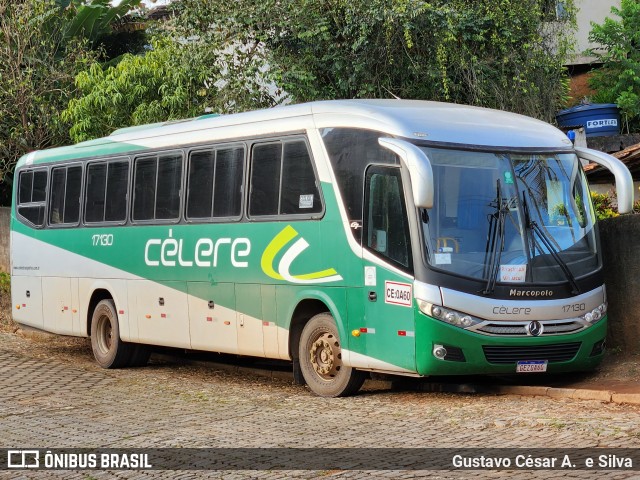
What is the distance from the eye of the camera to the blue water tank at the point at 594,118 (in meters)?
24.4

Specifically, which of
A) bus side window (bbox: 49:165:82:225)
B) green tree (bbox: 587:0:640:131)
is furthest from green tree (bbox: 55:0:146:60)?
green tree (bbox: 587:0:640:131)

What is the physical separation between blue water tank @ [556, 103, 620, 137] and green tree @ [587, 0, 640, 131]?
1891mm

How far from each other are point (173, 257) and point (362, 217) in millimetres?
4224

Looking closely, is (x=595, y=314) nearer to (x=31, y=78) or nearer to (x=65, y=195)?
(x=65, y=195)

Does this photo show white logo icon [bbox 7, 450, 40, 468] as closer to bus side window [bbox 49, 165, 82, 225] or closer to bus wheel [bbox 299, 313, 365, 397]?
bus wheel [bbox 299, 313, 365, 397]

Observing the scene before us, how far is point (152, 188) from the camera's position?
54.8ft

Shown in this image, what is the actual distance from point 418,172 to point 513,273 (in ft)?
5.26

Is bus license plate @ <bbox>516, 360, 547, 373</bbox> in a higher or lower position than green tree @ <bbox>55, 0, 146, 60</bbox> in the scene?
lower

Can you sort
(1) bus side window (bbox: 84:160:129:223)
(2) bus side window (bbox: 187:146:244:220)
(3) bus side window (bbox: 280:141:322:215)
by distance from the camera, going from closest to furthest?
1. (3) bus side window (bbox: 280:141:322:215)
2. (2) bus side window (bbox: 187:146:244:220)
3. (1) bus side window (bbox: 84:160:129:223)

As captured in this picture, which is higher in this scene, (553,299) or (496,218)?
(496,218)

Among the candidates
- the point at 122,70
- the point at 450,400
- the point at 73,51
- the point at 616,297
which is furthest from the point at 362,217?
the point at 73,51

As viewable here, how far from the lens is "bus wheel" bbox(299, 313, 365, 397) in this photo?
42.7 ft

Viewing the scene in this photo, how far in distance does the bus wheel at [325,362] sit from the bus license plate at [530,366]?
6.00 feet

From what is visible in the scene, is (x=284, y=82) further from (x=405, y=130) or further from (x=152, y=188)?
(x=405, y=130)
